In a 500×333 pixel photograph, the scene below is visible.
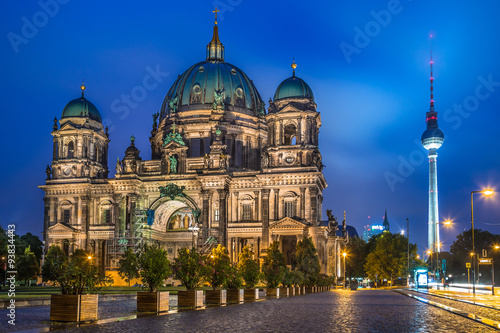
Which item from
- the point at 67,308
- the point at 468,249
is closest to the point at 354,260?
the point at 468,249

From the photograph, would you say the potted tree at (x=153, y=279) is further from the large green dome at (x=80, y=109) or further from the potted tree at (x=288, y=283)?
the large green dome at (x=80, y=109)

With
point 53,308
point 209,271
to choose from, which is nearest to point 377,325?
point 53,308

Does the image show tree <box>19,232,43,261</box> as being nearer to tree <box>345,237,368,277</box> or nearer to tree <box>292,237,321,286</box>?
tree <box>292,237,321,286</box>

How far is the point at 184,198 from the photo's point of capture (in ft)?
289

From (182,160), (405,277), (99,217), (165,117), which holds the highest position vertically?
(165,117)

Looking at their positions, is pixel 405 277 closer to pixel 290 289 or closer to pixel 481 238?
pixel 481 238

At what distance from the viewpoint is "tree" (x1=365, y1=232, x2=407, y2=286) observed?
111562 millimetres

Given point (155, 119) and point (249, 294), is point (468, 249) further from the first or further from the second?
point (249, 294)

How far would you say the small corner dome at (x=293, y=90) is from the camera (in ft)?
279

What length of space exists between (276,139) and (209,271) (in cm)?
5440

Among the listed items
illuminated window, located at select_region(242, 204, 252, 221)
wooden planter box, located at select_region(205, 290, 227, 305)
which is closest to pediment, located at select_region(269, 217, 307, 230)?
illuminated window, located at select_region(242, 204, 252, 221)

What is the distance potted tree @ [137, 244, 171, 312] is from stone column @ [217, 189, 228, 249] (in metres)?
57.2

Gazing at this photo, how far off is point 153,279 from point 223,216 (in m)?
59.1

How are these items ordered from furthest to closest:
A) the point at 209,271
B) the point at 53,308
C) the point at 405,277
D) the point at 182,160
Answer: the point at 405,277 → the point at 182,160 → the point at 209,271 → the point at 53,308
